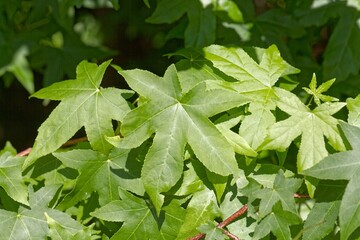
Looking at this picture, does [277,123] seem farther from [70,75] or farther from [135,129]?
[70,75]

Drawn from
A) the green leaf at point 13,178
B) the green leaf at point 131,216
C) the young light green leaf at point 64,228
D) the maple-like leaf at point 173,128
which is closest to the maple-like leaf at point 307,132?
the maple-like leaf at point 173,128

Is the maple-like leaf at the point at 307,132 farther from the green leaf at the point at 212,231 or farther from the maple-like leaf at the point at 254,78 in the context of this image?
the green leaf at the point at 212,231

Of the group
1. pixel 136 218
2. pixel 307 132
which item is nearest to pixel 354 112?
pixel 307 132

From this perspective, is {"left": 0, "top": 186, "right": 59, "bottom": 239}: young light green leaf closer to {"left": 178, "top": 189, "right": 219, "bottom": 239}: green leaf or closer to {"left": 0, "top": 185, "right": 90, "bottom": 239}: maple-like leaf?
{"left": 0, "top": 185, "right": 90, "bottom": 239}: maple-like leaf

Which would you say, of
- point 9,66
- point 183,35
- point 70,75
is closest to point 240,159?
point 183,35

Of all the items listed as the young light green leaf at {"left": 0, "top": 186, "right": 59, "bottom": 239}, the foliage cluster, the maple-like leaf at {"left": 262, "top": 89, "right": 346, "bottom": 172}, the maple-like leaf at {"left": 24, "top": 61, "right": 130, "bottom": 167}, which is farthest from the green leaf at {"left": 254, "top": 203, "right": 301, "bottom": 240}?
the young light green leaf at {"left": 0, "top": 186, "right": 59, "bottom": 239}

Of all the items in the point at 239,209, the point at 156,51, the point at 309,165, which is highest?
the point at 309,165

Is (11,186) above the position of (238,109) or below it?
below
